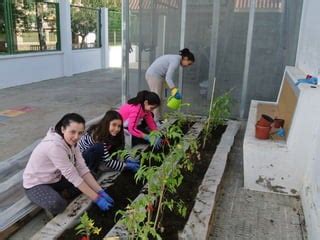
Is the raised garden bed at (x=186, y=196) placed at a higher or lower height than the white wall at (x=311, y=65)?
lower

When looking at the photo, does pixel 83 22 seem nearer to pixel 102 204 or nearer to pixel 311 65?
pixel 311 65

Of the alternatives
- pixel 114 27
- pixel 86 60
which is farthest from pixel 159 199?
pixel 114 27

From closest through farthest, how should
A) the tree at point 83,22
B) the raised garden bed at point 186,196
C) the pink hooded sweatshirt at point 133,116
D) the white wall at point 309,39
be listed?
the raised garden bed at point 186,196, the pink hooded sweatshirt at point 133,116, the white wall at point 309,39, the tree at point 83,22

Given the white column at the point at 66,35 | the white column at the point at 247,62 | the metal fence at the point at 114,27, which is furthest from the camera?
the metal fence at the point at 114,27

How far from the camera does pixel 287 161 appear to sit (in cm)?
295

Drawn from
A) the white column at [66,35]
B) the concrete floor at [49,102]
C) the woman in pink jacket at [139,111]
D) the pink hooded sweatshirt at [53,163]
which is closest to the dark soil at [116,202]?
the pink hooded sweatshirt at [53,163]

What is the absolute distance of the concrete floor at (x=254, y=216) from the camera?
2.47 meters

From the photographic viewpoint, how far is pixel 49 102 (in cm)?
648

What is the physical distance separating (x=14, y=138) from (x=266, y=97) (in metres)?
3.75

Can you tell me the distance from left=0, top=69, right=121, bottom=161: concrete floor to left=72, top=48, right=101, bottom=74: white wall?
1.83 feet

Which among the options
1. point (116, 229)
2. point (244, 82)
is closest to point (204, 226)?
point (116, 229)

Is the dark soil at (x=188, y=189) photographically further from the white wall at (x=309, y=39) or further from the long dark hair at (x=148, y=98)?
the white wall at (x=309, y=39)

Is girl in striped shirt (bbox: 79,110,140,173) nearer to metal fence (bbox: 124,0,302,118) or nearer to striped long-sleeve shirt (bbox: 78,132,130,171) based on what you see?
striped long-sleeve shirt (bbox: 78,132,130,171)

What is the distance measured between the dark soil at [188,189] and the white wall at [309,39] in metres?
1.40
